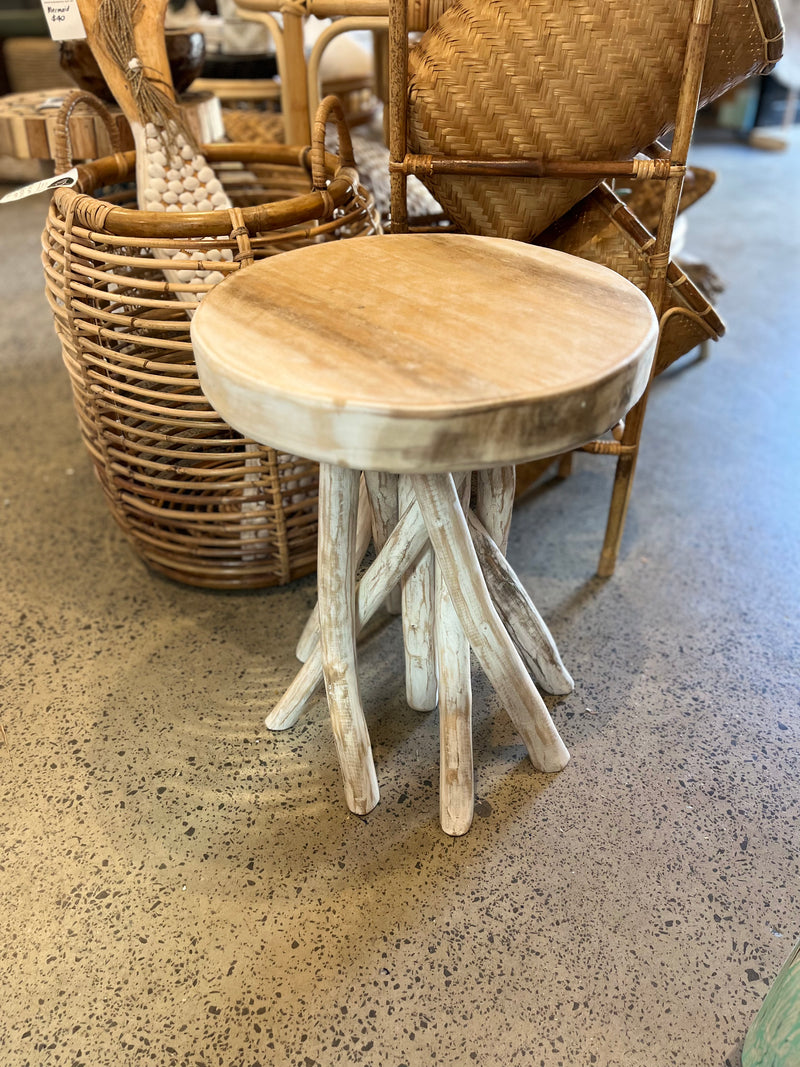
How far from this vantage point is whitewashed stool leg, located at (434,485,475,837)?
3.16ft

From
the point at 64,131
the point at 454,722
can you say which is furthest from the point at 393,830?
the point at 64,131

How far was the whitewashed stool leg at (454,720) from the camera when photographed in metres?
0.96

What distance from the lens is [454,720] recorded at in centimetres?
99

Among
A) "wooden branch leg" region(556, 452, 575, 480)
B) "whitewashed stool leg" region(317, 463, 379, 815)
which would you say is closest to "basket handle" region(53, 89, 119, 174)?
"whitewashed stool leg" region(317, 463, 379, 815)

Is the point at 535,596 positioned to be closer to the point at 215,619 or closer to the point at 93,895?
the point at 215,619

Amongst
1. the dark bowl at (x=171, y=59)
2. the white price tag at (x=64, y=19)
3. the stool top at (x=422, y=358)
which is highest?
the white price tag at (x=64, y=19)

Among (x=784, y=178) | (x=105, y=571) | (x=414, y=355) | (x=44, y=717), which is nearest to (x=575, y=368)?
(x=414, y=355)

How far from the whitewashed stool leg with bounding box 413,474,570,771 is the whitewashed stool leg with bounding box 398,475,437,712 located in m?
0.09

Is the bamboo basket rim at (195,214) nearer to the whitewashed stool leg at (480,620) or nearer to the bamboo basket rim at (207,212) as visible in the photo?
the bamboo basket rim at (207,212)

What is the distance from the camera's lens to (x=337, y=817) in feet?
3.37

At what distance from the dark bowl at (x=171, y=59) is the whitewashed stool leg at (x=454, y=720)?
3.11 feet

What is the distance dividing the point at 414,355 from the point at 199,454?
20.1 inches

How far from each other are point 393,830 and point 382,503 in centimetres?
39

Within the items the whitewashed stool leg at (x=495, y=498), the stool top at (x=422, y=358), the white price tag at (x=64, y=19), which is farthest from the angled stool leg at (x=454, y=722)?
the white price tag at (x=64, y=19)
